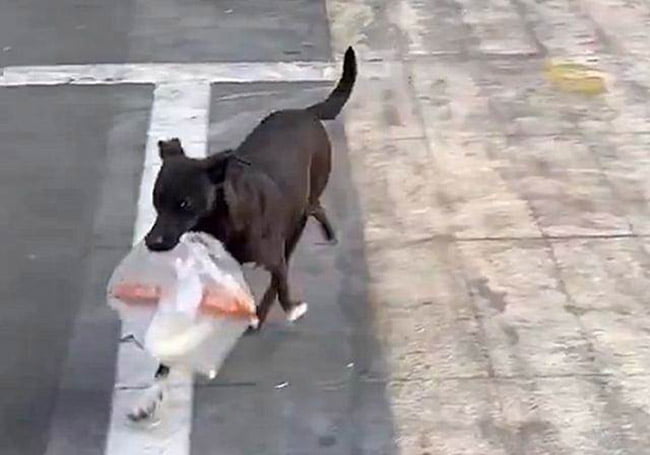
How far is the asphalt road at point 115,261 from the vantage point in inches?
171

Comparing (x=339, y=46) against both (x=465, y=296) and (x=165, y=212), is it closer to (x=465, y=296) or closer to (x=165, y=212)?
(x=465, y=296)

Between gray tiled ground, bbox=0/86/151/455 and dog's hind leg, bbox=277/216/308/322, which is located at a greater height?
dog's hind leg, bbox=277/216/308/322

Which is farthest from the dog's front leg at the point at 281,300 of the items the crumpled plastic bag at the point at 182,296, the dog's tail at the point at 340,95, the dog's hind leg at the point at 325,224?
the dog's tail at the point at 340,95

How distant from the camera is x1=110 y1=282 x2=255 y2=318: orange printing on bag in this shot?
4133mm

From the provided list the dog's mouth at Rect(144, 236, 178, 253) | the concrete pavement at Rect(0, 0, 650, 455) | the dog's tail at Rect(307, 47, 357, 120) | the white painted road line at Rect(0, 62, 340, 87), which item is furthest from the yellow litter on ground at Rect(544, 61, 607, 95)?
the dog's mouth at Rect(144, 236, 178, 253)

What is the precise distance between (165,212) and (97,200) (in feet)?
6.27

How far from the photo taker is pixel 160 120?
255 inches

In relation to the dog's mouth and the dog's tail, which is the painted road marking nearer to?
the dog's mouth

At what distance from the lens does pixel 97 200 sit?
18.9 ft

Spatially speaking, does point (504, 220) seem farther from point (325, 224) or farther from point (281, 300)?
point (281, 300)

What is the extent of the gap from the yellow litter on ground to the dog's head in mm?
3502

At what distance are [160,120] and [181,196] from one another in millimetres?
2678

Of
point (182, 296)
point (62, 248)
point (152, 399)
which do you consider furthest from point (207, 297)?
point (62, 248)

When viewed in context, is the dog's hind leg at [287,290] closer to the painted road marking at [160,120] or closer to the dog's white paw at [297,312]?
the dog's white paw at [297,312]
